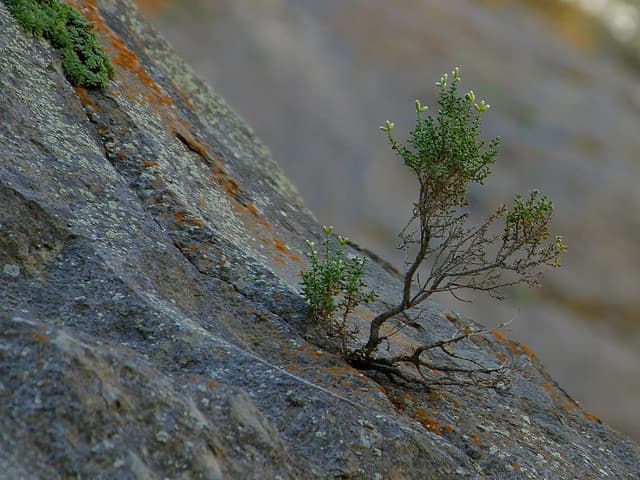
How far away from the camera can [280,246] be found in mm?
6535

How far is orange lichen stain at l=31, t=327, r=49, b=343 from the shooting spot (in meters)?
3.96

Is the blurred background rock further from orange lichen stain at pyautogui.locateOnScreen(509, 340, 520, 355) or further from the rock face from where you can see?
the rock face

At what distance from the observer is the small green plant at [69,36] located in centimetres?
628

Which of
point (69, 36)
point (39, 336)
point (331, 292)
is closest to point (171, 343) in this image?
point (39, 336)

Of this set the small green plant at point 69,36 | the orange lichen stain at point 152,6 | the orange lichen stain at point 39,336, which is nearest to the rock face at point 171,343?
the orange lichen stain at point 39,336

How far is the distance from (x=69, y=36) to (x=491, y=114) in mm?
18127

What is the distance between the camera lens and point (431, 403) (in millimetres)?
5402

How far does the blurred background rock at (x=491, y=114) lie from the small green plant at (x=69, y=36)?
11.6 metres

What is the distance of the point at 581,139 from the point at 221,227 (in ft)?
64.8

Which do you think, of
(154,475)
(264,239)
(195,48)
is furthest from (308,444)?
(195,48)

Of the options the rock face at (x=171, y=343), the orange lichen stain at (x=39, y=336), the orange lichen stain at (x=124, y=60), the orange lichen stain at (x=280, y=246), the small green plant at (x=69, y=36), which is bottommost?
the orange lichen stain at (x=39, y=336)

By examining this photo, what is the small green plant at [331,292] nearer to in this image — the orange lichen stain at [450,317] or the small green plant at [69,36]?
the orange lichen stain at [450,317]

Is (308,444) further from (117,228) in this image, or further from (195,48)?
(195,48)

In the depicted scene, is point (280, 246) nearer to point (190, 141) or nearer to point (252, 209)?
point (252, 209)
